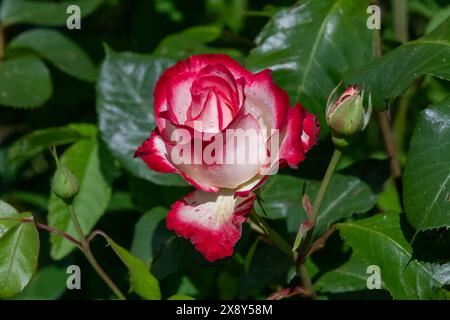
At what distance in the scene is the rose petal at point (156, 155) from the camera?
0.88 meters

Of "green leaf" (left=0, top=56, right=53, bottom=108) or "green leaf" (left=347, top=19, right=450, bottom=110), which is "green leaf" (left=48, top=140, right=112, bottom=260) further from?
"green leaf" (left=347, top=19, right=450, bottom=110)

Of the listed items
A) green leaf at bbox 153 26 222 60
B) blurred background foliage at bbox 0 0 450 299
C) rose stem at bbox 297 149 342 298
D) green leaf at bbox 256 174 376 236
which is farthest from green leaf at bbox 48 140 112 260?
rose stem at bbox 297 149 342 298

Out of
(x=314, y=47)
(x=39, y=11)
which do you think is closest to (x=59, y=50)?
(x=39, y=11)

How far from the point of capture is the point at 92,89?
5.35 feet

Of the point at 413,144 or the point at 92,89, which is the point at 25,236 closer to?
the point at 413,144

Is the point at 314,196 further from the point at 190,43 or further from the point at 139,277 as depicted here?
the point at 190,43

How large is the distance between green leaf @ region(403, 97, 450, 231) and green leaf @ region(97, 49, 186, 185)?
1.38 feet

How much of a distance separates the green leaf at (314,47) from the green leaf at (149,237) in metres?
0.29

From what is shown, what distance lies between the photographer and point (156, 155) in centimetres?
89

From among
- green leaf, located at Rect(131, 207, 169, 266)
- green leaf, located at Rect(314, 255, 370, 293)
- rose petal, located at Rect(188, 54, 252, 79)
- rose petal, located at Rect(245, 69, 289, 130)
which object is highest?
rose petal, located at Rect(188, 54, 252, 79)

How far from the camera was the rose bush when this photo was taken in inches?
32.4

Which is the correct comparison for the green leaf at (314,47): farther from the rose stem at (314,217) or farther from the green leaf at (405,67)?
the rose stem at (314,217)

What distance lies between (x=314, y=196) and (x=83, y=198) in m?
0.43

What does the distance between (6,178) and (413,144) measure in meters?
1.12
